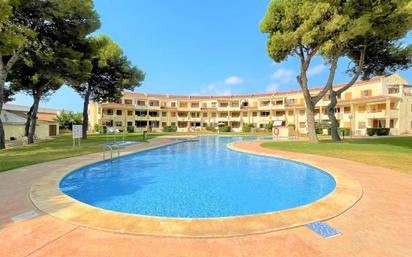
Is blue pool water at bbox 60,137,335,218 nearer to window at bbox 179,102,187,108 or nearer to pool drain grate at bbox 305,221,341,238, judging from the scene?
pool drain grate at bbox 305,221,341,238

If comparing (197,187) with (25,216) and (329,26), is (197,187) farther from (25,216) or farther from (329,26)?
(329,26)

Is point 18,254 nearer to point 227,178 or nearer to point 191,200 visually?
point 191,200

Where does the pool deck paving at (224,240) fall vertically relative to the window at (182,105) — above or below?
below

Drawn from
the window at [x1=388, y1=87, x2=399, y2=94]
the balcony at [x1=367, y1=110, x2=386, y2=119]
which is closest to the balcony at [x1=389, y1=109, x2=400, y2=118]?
the balcony at [x1=367, y1=110, x2=386, y2=119]

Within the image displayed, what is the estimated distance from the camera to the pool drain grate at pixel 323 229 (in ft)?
11.2

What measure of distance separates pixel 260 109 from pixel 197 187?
44.7 metres

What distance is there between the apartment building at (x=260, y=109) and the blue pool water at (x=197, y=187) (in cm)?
3000

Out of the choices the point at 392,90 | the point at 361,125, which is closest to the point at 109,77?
the point at 361,125

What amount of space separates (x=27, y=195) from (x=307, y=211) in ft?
21.6

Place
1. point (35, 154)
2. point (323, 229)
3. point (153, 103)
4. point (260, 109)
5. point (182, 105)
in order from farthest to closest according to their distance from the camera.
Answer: point (182, 105) → point (153, 103) → point (260, 109) → point (35, 154) → point (323, 229)

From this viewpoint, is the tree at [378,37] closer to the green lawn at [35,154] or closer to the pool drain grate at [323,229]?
the pool drain grate at [323,229]

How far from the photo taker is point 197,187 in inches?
299

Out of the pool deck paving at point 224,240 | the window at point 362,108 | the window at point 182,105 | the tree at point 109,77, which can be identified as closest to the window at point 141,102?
the window at point 182,105

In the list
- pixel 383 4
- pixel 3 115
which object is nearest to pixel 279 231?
pixel 383 4
